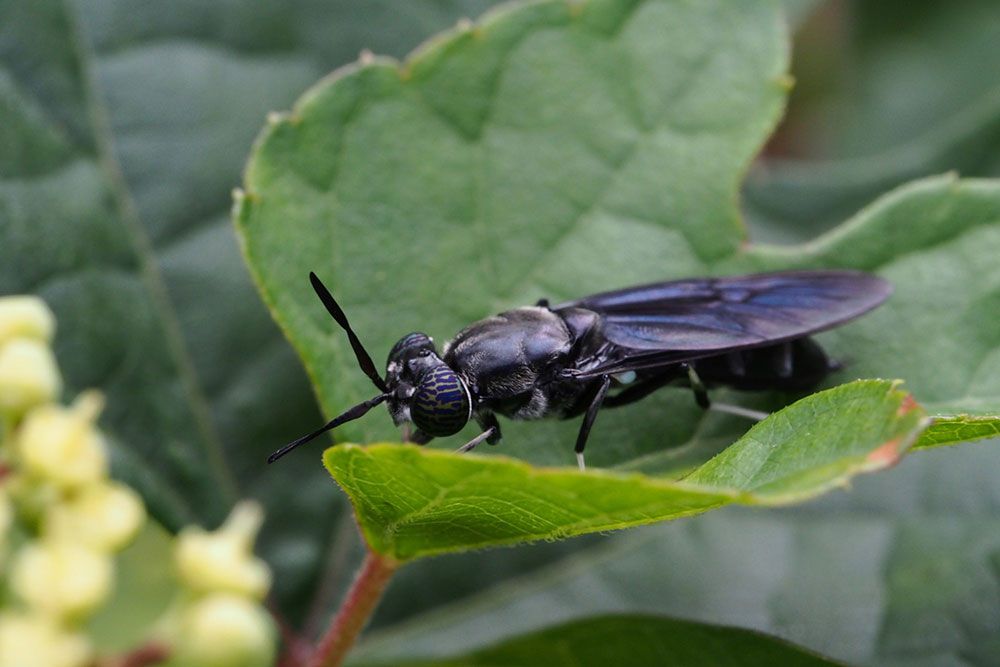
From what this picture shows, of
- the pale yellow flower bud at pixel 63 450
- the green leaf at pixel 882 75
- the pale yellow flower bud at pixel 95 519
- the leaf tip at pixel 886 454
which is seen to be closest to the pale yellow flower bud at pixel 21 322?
the pale yellow flower bud at pixel 63 450

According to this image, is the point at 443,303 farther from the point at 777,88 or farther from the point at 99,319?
the point at 777,88

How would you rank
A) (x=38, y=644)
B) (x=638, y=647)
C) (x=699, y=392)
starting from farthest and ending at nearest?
(x=699, y=392)
(x=638, y=647)
(x=38, y=644)

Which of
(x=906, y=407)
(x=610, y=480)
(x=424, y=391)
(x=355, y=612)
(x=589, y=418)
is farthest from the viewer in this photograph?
(x=589, y=418)

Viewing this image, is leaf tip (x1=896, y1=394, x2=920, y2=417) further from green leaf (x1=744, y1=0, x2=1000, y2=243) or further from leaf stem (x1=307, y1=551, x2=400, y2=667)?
green leaf (x1=744, y1=0, x2=1000, y2=243)

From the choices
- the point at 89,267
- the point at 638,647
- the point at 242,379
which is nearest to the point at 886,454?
the point at 638,647

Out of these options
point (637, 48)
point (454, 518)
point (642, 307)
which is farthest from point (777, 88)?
point (454, 518)

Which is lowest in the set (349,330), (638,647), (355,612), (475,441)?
(638,647)

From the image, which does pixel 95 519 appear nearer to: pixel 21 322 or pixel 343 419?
pixel 21 322
